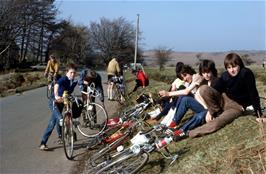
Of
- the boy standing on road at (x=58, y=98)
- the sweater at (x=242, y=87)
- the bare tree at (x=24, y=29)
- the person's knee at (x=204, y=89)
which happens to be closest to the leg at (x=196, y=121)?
the person's knee at (x=204, y=89)

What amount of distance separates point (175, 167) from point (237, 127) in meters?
1.41

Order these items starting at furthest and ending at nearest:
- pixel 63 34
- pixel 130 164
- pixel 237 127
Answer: pixel 63 34
pixel 237 127
pixel 130 164

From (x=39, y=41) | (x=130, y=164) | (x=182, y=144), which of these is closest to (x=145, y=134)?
(x=130, y=164)

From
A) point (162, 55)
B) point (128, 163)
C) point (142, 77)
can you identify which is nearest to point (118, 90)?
point (142, 77)

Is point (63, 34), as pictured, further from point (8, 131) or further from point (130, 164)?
point (130, 164)

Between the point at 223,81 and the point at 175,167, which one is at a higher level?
the point at 223,81

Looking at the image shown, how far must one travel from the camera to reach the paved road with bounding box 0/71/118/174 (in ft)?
26.9

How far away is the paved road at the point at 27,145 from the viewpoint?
819 cm

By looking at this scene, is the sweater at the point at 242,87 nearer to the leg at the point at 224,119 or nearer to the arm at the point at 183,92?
the leg at the point at 224,119

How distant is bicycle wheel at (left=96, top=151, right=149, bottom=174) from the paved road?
1.66 metres

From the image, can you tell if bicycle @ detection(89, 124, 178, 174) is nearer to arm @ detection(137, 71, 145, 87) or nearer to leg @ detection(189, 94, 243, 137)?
leg @ detection(189, 94, 243, 137)

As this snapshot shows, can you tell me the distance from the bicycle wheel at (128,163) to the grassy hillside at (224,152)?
400 millimetres

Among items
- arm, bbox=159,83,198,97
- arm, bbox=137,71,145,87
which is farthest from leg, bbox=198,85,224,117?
arm, bbox=137,71,145,87

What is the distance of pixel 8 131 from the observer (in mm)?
11625
